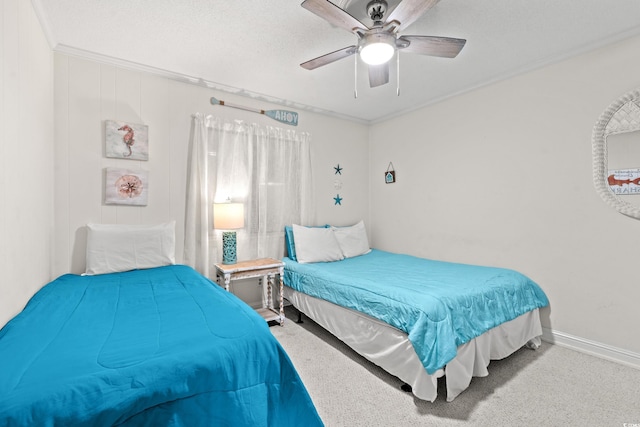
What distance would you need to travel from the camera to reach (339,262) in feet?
10.8

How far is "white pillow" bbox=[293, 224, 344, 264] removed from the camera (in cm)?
327

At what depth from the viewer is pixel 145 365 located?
102 centimetres

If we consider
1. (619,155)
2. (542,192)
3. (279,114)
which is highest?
(279,114)

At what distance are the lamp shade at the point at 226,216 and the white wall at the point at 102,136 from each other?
0.37 meters

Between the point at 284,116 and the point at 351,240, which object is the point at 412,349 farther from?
the point at 284,116

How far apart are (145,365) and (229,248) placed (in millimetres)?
1988

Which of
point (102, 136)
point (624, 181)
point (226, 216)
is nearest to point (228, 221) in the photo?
point (226, 216)

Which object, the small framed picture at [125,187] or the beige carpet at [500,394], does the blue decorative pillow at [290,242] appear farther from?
the small framed picture at [125,187]

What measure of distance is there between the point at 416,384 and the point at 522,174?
2152 mm

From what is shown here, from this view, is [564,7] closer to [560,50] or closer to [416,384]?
[560,50]

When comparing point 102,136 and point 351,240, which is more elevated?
point 102,136

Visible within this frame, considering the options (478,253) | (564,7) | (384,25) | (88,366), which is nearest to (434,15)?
(384,25)

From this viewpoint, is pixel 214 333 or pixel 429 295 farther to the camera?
pixel 429 295

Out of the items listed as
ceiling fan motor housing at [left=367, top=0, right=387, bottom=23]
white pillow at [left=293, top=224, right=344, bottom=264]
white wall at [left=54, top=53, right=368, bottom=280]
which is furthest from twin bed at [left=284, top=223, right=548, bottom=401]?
ceiling fan motor housing at [left=367, top=0, right=387, bottom=23]
